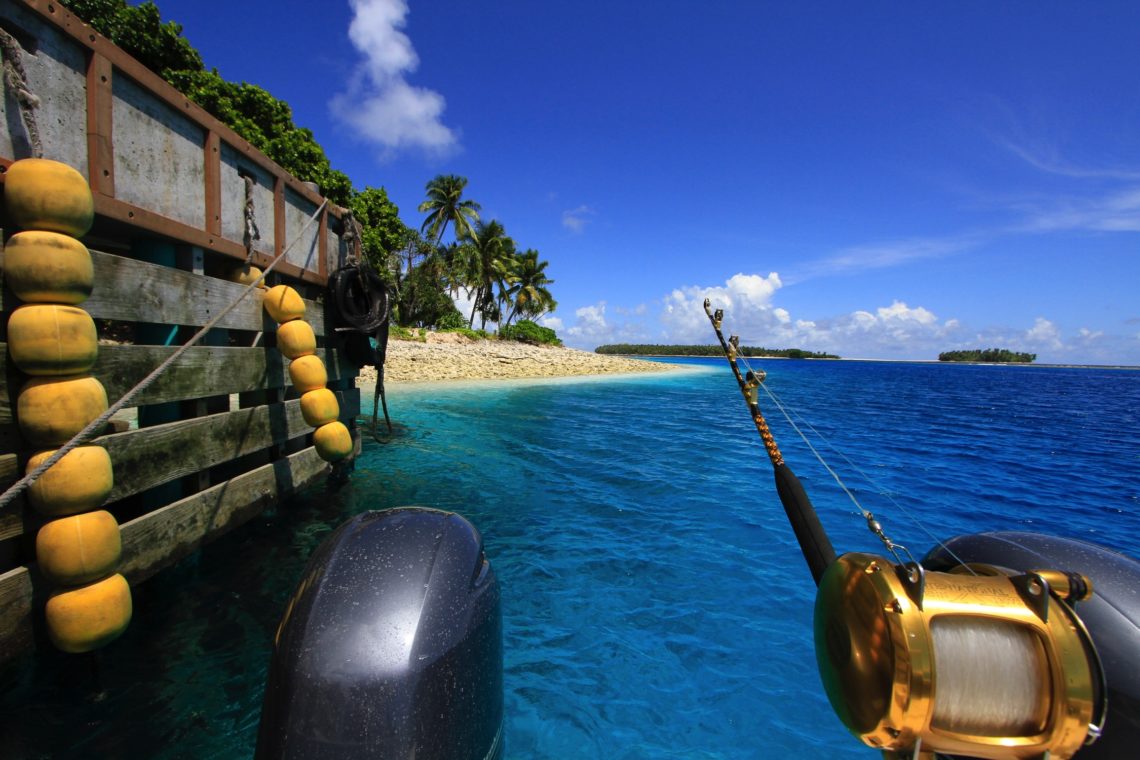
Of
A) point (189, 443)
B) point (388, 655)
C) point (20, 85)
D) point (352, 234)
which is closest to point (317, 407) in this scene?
point (189, 443)

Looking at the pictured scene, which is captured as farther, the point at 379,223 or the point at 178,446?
the point at 379,223

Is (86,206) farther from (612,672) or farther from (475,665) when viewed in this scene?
(612,672)

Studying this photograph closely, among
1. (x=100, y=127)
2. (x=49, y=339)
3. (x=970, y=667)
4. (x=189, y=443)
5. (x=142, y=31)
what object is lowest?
(x=189, y=443)

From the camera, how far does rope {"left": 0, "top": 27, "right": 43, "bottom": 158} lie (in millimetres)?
2604

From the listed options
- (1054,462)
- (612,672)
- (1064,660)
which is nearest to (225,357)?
(612,672)

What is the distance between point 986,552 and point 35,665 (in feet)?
17.6

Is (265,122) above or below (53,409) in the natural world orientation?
above

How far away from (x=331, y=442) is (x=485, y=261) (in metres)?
47.0

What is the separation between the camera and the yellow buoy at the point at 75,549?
236cm

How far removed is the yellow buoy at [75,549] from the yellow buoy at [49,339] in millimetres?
747

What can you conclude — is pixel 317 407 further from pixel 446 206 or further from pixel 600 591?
pixel 446 206

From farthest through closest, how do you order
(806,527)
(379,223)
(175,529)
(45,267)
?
(379,223) → (175,529) → (45,267) → (806,527)

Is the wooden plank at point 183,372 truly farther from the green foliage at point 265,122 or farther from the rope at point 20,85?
the green foliage at point 265,122

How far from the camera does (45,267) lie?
237 cm
